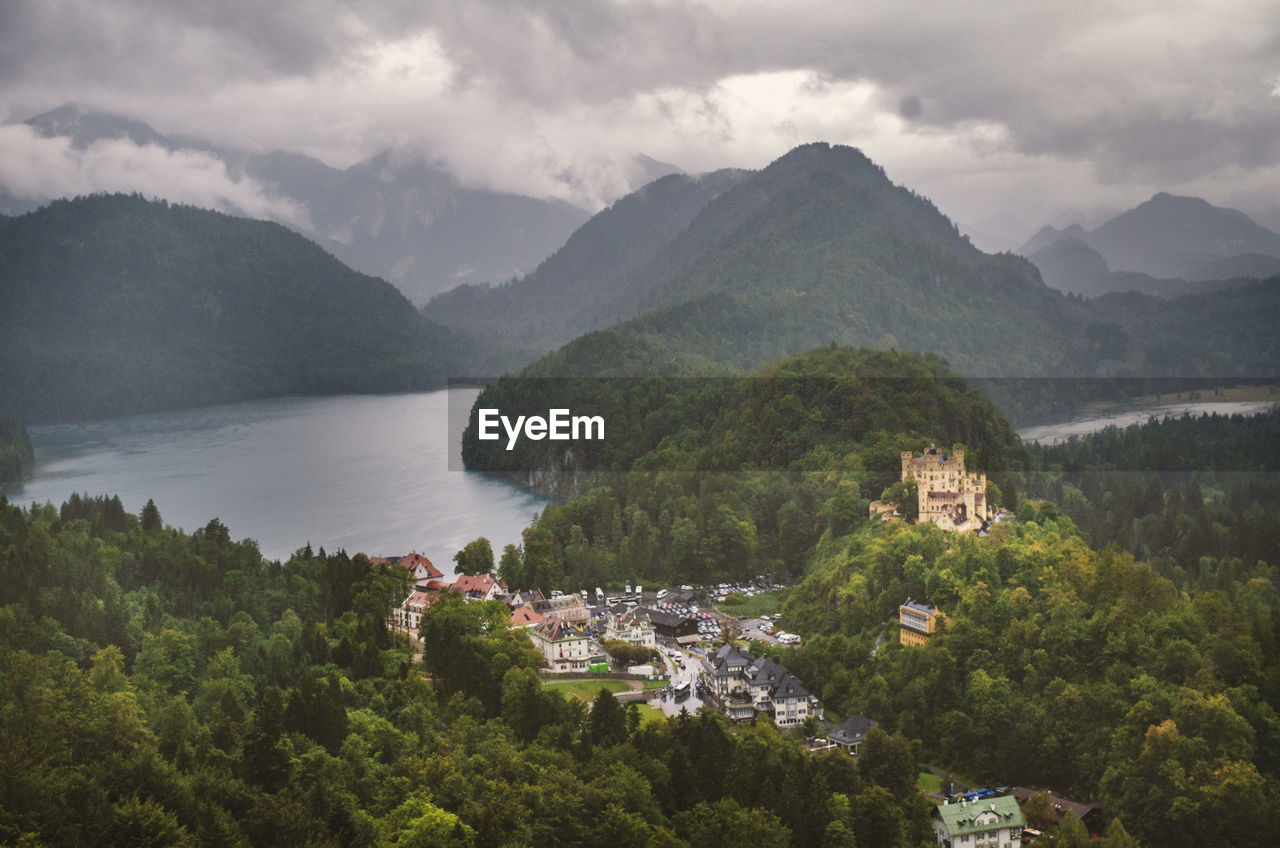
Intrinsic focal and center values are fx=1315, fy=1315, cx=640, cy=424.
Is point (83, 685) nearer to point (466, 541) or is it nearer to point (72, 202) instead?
point (466, 541)

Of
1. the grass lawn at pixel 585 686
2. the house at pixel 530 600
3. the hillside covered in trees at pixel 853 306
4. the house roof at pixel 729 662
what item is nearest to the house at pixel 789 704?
Answer: the house roof at pixel 729 662

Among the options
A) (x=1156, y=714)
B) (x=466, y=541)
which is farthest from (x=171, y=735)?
(x=466, y=541)

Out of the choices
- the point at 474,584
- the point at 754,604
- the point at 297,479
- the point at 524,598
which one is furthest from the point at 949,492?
the point at 297,479

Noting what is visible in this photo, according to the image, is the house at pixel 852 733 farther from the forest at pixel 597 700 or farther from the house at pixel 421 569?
the house at pixel 421 569

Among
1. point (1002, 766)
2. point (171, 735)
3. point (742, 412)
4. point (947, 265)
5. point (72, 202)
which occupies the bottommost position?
point (1002, 766)

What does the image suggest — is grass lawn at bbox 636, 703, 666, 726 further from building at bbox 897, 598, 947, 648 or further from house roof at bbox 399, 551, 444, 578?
house roof at bbox 399, 551, 444, 578
